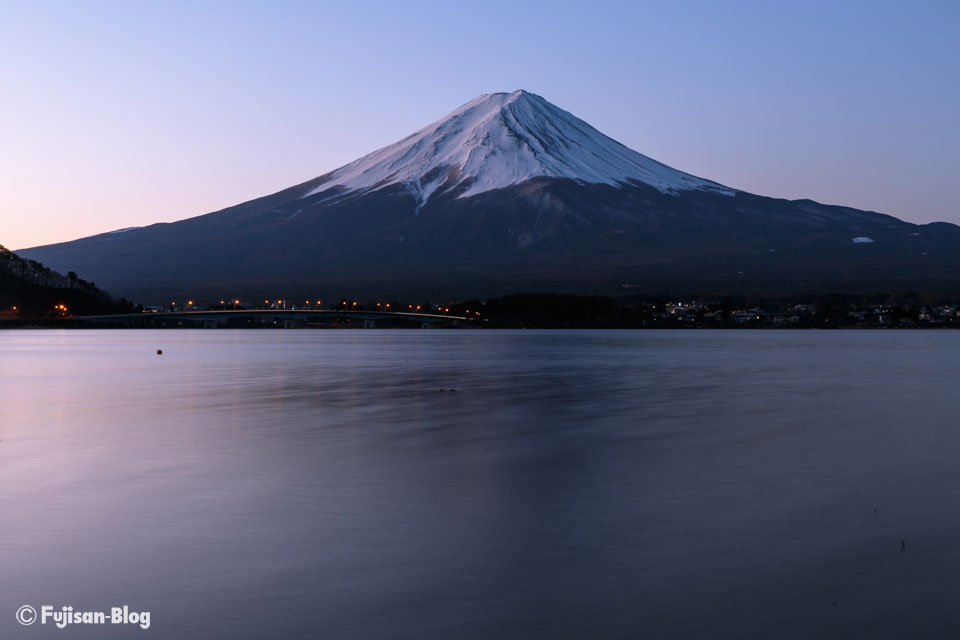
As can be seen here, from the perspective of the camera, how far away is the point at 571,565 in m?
10.7

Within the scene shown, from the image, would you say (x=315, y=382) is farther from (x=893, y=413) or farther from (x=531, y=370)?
(x=893, y=413)

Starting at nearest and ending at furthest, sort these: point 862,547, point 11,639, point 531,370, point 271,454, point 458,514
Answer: point 11,639
point 862,547
point 458,514
point 271,454
point 531,370

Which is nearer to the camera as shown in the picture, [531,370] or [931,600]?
[931,600]

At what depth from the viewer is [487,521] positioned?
42.9 feet

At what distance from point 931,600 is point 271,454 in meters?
13.2

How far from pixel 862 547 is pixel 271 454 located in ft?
38.4

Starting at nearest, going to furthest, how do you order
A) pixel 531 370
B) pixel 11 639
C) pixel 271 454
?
pixel 11 639 < pixel 271 454 < pixel 531 370

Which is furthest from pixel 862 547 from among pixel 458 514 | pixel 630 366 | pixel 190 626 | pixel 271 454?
pixel 630 366

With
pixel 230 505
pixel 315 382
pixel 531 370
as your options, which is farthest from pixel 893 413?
pixel 531 370

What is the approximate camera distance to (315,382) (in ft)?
145

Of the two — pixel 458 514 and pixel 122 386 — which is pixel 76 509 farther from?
pixel 122 386

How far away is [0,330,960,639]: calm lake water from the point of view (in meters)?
9.14

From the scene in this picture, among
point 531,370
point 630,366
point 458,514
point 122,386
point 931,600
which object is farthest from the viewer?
point 630,366

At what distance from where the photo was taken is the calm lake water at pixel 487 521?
9.14 m
